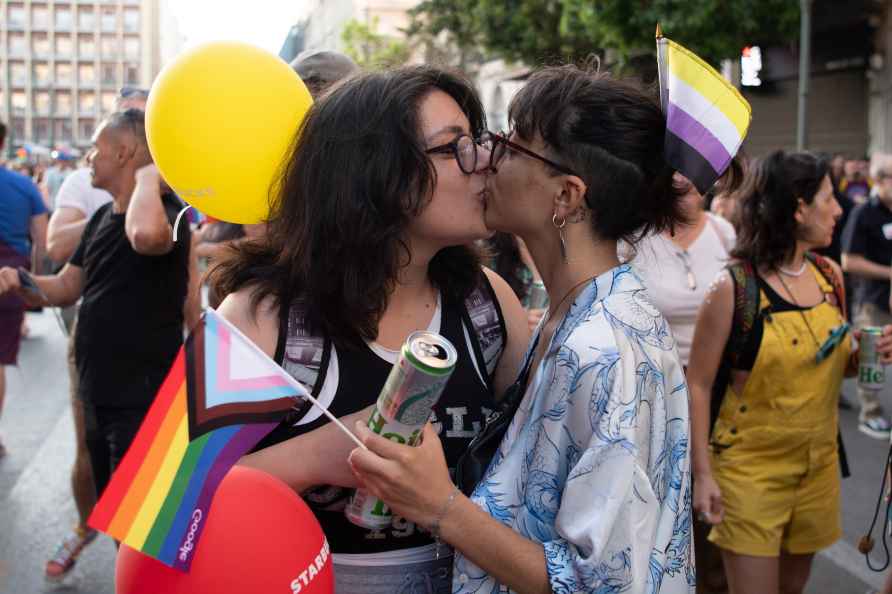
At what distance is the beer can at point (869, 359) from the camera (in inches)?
129

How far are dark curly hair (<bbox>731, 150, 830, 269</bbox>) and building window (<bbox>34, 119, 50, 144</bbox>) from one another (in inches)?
4215

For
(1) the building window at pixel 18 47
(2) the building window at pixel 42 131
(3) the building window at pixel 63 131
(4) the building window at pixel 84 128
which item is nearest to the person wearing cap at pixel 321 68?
(3) the building window at pixel 63 131

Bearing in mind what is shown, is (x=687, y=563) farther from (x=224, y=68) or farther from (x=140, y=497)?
(x=224, y=68)

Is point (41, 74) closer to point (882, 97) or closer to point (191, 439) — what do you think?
point (882, 97)

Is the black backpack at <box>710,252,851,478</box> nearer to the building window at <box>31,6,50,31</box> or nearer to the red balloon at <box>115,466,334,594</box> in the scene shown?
the red balloon at <box>115,466,334,594</box>

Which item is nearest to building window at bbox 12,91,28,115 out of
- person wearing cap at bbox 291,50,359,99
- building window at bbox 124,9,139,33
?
building window at bbox 124,9,139,33

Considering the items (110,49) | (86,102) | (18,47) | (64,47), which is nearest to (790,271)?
(86,102)

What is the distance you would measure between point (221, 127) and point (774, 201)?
7.21ft

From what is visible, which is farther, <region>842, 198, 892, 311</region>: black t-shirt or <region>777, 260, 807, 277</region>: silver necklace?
<region>842, 198, 892, 311</region>: black t-shirt

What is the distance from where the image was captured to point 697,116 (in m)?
1.70

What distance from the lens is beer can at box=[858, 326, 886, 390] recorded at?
3.27 metres

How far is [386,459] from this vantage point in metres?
1.51

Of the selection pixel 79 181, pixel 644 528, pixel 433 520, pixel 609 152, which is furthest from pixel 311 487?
pixel 79 181

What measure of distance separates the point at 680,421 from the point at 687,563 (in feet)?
0.95
